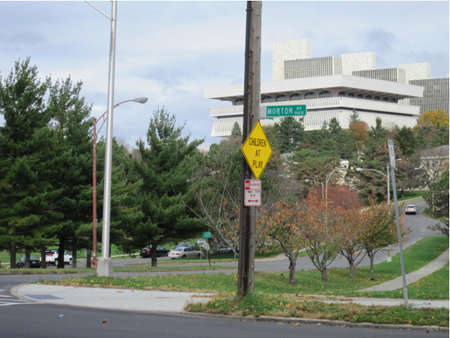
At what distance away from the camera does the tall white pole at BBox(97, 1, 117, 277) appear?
17.5m

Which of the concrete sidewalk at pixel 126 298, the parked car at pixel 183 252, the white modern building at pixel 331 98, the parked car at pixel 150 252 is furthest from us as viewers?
the white modern building at pixel 331 98

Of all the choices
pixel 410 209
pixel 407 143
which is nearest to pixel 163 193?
pixel 410 209

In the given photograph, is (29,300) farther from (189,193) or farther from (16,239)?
(189,193)

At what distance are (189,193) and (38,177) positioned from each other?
10.9 meters

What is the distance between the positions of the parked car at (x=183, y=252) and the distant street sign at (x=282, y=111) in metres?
44.4

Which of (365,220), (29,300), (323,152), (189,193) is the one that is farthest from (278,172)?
(29,300)

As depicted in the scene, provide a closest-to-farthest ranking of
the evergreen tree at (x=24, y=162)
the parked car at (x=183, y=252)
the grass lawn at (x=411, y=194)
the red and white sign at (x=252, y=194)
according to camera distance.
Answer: the red and white sign at (x=252, y=194)
the evergreen tree at (x=24, y=162)
the parked car at (x=183, y=252)
the grass lawn at (x=411, y=194)

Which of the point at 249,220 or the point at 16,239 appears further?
the point at 16,239

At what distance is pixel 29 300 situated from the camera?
1335 centimetres

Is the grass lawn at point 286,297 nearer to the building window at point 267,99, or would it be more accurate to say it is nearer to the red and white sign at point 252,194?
the red and white sign at point 252,194

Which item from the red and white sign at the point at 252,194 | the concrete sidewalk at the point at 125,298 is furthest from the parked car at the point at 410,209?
the red and white sign at the point at 252,194

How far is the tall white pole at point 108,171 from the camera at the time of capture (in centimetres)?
1748

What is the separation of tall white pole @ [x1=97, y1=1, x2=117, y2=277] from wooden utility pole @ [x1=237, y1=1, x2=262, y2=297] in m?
7.16

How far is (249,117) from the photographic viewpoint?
459 inches
